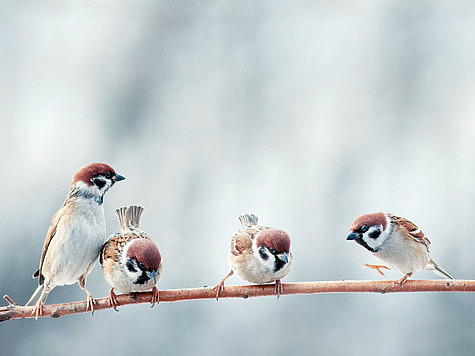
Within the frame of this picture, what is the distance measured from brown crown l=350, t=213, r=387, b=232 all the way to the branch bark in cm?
11

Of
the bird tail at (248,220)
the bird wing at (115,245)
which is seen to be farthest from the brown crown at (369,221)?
the bird wing at (115,245)

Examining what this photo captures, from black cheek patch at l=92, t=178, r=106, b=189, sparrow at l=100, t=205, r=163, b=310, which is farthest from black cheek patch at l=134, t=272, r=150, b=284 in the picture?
black cheek patch at l=92, t=178, r=106, b=189

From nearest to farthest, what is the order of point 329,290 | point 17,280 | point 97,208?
point 329,290, point 97,208, point 17,280

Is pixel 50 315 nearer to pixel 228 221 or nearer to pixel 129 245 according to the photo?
pixel 129 245

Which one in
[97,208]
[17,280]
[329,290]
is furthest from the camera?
[17,280]

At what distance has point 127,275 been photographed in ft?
3.56

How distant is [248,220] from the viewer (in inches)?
55.6

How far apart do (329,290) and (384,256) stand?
0.16m

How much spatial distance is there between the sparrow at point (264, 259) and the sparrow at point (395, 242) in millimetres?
163

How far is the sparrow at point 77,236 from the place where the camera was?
3.64 feet

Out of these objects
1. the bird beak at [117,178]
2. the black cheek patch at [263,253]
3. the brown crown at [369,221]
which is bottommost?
the black cheek patch at [263,253]

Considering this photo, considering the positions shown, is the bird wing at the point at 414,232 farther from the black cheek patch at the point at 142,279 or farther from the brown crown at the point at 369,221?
the black cheek patch at the point at 142,279

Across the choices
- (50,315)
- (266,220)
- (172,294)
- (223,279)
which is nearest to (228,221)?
(266,220)

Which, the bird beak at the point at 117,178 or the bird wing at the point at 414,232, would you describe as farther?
the bird wing at the point at 414,232
